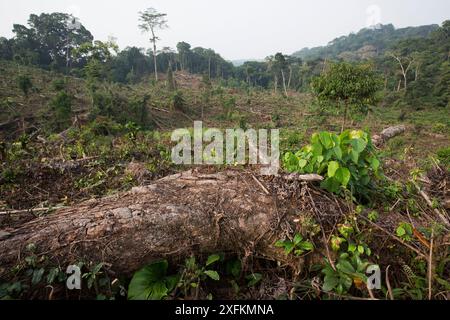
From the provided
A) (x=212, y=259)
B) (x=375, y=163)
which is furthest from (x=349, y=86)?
(x=212, y=259)

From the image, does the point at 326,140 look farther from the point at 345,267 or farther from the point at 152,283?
the point at 152,283

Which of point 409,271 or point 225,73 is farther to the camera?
point 225,73

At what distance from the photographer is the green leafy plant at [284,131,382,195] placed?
Answer: 6.73 ft

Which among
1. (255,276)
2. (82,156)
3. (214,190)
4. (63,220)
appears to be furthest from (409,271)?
(82,156)

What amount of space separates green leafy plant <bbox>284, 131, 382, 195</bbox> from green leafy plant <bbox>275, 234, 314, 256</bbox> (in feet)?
1.82

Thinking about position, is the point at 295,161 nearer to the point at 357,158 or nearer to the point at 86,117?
the point at 357,158

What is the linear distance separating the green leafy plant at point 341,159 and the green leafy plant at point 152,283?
1349 mm

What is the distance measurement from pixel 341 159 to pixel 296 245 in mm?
780

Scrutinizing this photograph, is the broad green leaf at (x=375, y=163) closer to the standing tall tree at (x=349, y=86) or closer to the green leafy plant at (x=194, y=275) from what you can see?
the green leafy plant at (x=194, y=275)

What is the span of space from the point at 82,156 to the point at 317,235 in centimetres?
447

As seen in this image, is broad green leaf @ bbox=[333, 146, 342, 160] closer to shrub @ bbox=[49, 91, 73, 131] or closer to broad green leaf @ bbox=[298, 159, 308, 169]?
broad green leaf @ bbox=[298, 159, 308, 169]

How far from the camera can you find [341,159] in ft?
6.84

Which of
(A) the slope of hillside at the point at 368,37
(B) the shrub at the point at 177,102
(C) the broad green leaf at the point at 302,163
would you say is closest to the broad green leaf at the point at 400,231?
(C) the broad green leaf at the point at 302,163

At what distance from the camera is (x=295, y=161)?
2387 millimetres
